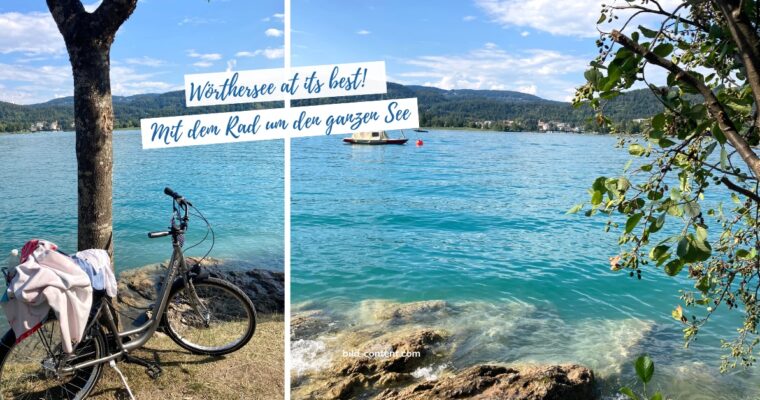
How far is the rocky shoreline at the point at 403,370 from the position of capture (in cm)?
394

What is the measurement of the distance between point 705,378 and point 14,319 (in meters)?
5.79

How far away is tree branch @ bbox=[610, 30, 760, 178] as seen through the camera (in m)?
0.96

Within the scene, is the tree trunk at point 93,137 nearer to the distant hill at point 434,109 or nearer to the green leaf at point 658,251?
the green leaf at point 658,251

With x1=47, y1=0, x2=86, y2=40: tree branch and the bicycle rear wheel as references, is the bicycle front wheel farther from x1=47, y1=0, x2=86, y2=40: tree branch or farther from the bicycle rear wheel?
x1=47, y1=0, x2=86, y2=40: tree branch

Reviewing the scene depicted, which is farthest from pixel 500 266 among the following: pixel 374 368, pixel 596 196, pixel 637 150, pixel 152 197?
pixel 152 197

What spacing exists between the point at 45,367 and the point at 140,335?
0.50 m

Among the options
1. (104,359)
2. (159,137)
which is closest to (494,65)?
(159,137)

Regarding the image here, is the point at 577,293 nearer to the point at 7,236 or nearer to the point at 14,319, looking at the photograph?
the point at 14,319

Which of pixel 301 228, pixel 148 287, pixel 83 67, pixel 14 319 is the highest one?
pixel 83 67

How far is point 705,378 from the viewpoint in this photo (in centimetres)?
580

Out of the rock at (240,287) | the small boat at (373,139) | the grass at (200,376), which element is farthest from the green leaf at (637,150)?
the small boat at (373,139)

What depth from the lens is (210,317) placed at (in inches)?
138

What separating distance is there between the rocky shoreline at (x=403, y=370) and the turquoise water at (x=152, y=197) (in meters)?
1.94

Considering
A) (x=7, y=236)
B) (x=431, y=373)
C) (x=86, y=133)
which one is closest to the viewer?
(x=86, y=133)
